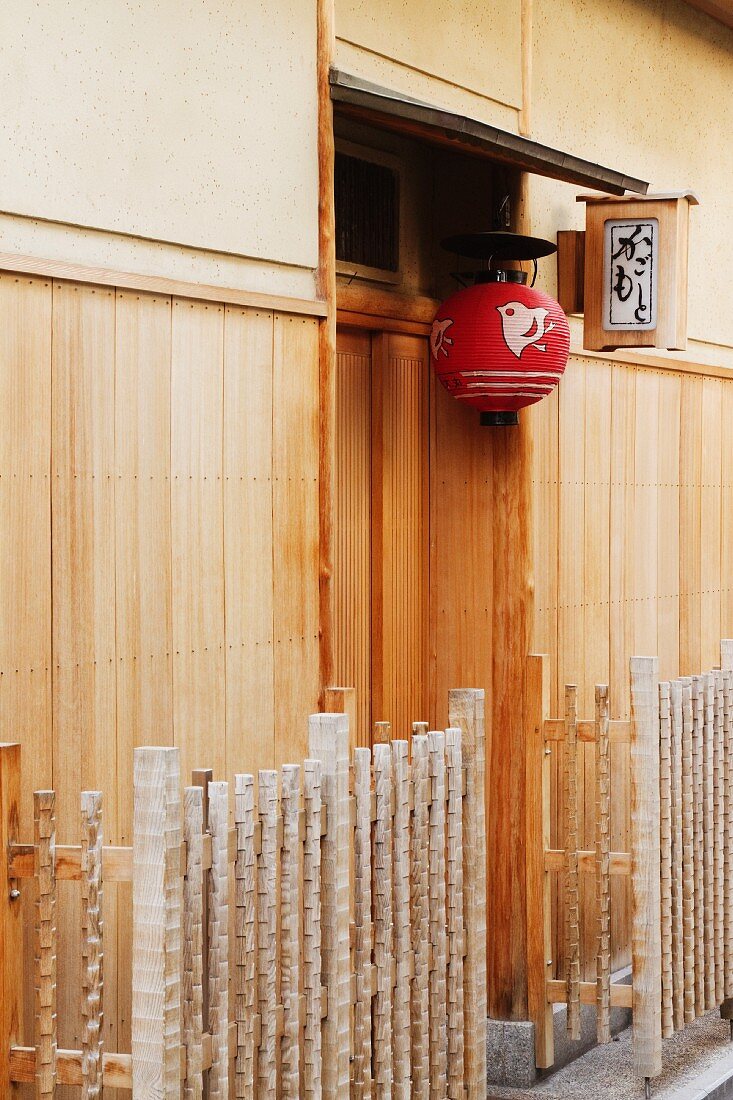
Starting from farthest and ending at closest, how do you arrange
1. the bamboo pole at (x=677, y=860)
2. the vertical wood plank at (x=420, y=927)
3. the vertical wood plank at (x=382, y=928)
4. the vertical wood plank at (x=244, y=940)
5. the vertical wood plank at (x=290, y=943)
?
the bamboo pole at (x=677, y=860) < the vertical wood plank at (x=420, y=927) < the vertical wood plank at (x=382, y=928) < the vertical wood plank at (x=290, y=943) < the vertical wood plank at (x=244, y=940)

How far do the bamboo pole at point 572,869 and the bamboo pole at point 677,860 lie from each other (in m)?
0.43

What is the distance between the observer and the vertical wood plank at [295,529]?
5.52 meters

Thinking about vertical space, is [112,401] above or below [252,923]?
above

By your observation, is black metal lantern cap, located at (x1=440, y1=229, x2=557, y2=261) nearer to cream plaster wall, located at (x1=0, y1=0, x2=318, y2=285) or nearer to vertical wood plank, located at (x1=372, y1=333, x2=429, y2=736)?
vertical wood plank, located at (x1=372, y1=333, x2=429, y2=736)

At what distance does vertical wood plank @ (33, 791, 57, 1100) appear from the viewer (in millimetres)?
3947

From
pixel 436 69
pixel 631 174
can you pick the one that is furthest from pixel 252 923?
pixel 631 174

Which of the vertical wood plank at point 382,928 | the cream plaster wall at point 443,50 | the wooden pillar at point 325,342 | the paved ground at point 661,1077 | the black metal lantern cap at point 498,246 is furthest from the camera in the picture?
the black metal lantern cap at point 498,246

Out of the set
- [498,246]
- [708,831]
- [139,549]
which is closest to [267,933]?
[139,549]

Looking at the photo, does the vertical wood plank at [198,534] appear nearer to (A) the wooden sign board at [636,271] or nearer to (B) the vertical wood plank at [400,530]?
(B) the vertical wood plank at [400,530]

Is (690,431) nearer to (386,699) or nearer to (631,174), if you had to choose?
(631,174)

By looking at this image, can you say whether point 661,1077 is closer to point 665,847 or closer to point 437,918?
point 665,847

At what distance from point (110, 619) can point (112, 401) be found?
705 mm

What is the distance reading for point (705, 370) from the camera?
360 inches

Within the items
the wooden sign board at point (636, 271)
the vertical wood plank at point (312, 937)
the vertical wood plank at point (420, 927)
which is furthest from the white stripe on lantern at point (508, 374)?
the vertical wood plank at point (312, 937)
